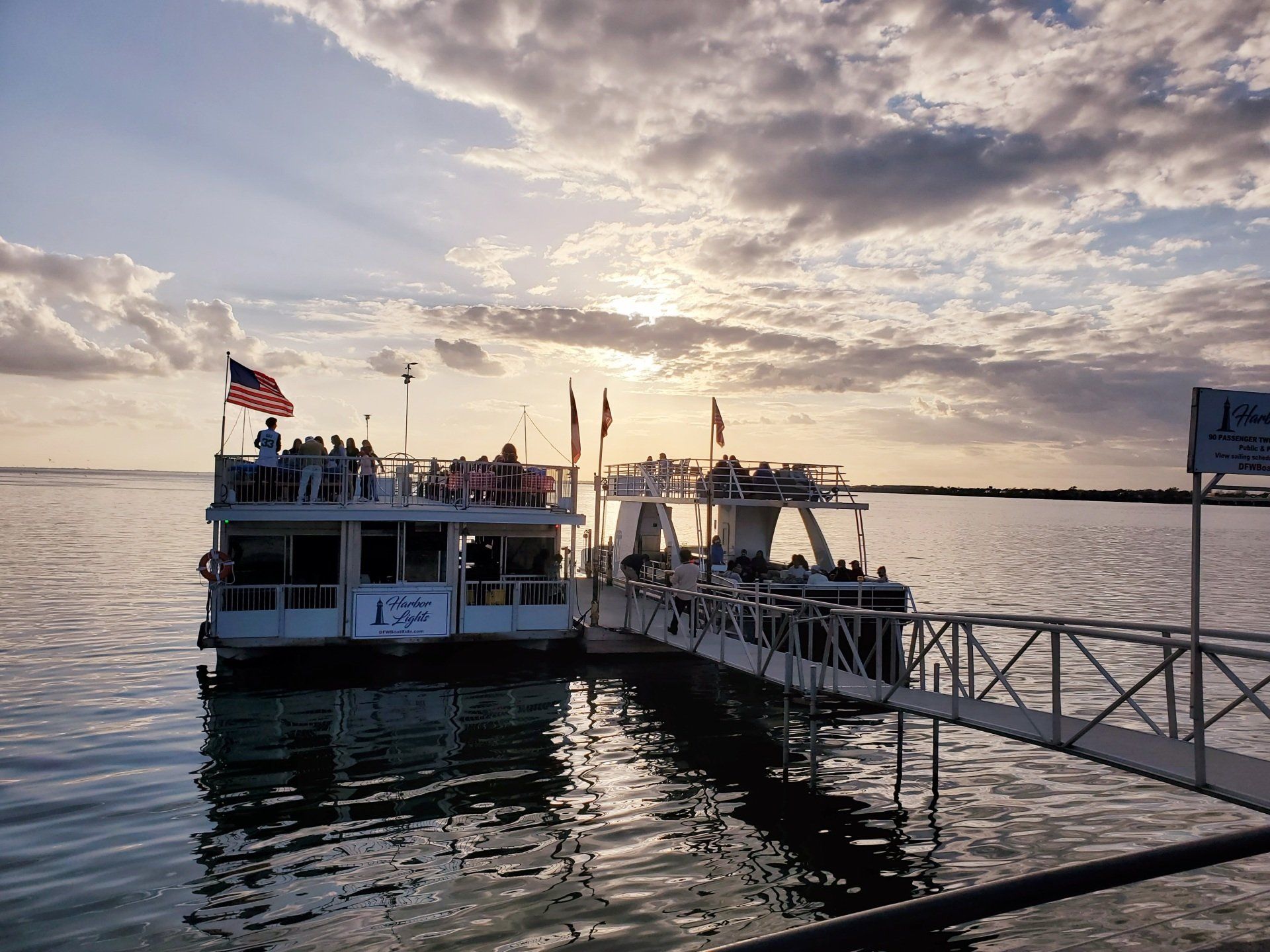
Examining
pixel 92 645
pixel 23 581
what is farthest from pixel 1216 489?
pixel 23 581

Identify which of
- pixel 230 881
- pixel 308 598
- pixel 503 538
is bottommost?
pixel 230 881

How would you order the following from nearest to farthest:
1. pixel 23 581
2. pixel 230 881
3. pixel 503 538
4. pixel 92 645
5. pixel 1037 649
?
pixel 230 881
pixel 503 538
pixel 92 645
pixel 1037 649
pixel 23 581

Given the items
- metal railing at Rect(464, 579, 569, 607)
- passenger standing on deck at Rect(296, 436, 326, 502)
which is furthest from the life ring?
metal railing at Rect(464, 579, 569, 607)

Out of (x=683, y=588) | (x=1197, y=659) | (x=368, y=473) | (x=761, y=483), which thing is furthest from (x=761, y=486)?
(x=1197, y=659)

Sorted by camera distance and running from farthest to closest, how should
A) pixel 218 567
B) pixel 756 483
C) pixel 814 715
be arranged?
1. pixel 756 483
2. pixel 218 567
3. pixel 814 715

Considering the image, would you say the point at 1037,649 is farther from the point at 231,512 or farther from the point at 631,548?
the point at 231,512

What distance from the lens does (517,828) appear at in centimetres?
1197

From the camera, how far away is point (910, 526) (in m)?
137

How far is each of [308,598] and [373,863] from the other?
9.36 meters

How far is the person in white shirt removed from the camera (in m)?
18.9

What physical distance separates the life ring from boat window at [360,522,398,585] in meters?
2.69

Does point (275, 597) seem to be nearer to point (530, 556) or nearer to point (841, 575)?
Result: point (530, 556)

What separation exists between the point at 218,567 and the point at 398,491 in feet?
13.2

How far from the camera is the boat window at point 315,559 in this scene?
19.3 metres
